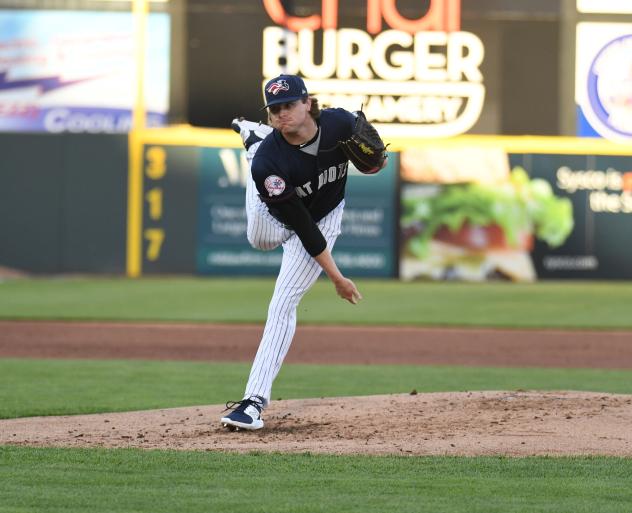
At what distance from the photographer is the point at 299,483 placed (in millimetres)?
4578

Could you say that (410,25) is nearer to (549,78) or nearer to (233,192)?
(549,78)

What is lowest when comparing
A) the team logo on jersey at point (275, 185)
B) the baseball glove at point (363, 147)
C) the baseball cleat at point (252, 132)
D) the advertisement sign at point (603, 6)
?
the team logo on jersey at point (275, 185)

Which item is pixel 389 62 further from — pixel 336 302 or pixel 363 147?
pixel 363 147

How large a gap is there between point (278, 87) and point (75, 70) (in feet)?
52.3

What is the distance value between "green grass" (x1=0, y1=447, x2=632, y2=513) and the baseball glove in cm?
124

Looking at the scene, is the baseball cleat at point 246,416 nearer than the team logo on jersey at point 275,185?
No

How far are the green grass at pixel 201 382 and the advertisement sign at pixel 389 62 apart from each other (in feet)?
34.7

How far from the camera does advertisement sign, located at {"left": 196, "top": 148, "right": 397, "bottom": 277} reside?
64.3ft

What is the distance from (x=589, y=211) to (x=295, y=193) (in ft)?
49.8

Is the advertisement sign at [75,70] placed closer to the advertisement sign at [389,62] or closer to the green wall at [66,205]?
the green wall at [66,205]

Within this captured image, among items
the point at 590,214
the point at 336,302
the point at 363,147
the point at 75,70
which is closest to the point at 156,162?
the point at 75,70

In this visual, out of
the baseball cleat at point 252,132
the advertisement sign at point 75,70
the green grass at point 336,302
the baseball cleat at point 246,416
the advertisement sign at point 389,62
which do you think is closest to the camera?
Answer: the baseball cleat at point 246,416

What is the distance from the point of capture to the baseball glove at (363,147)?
17.8 feet

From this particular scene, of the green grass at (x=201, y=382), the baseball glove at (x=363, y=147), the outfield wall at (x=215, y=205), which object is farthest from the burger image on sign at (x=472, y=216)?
the baseball glove at (x=363, y=147)
